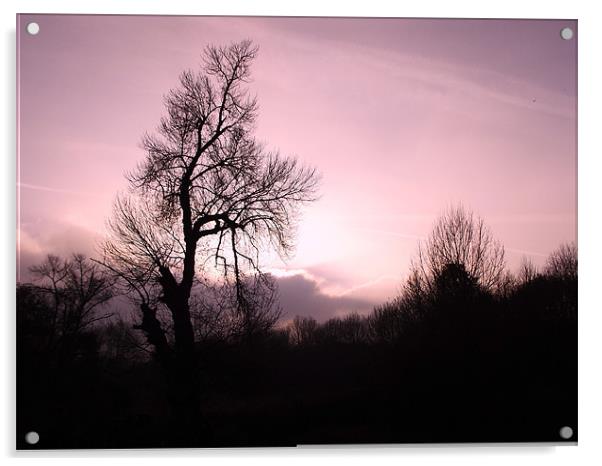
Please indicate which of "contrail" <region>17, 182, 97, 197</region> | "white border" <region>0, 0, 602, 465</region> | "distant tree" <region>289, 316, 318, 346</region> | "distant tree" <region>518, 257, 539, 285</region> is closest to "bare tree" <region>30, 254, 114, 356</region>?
"white border" <region>0, 0, 602, 465</region>

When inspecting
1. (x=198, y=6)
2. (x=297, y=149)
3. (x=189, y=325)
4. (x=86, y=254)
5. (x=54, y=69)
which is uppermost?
(x=198, y=6)

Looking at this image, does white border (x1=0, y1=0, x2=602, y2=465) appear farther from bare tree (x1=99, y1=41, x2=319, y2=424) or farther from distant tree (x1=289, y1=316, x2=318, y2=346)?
distant tree (x1=289, y1=316, x2=318, y2=346)

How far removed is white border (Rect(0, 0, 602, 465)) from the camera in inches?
161

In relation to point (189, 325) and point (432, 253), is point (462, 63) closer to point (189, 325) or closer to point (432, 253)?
point (432, 253)

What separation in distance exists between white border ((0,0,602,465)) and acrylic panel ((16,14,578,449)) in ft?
0.22

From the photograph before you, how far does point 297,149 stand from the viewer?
4301mm

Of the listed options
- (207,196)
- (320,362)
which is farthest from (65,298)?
(320,362)

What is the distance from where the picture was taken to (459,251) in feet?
14.0

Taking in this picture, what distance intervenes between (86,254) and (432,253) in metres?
2.10

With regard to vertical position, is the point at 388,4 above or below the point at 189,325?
above
